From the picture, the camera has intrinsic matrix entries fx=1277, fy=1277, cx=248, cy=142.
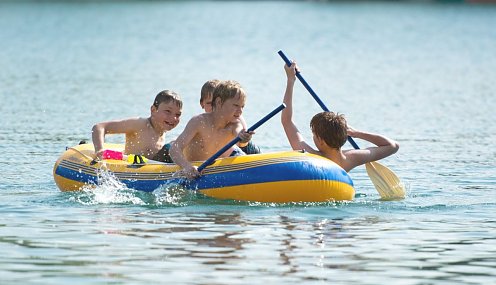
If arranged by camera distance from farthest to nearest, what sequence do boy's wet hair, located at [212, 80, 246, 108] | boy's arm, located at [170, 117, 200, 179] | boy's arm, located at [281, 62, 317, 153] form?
boy's arm, located at [281, 62, 317, 153], boy's arm, located at [170, 117, 200, 179], boy's wet hair, located at [212, 80, 246, 108]

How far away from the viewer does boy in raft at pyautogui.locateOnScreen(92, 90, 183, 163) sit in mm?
11250

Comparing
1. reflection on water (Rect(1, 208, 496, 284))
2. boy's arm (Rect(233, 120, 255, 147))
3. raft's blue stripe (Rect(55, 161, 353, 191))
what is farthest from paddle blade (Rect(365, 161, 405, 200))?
boy's arm (Rect(233, 120, 255, 147))

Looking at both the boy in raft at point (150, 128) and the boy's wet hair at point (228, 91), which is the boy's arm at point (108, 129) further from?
the boy's wet hair at point (228, 91)

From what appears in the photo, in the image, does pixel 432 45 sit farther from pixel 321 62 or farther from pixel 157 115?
pixel 157 115

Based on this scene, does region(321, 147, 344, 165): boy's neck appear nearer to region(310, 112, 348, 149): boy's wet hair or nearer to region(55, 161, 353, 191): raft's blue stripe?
region(310, 112, 348, 149): boy's wet hair

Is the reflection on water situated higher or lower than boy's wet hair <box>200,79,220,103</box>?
lower

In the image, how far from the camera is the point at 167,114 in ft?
37.0

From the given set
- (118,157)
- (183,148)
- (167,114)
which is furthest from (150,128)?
(183,148)

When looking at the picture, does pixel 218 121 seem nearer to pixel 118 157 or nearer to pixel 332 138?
pixel 332 138

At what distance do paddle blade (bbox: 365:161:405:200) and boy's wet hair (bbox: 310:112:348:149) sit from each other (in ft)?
2.68

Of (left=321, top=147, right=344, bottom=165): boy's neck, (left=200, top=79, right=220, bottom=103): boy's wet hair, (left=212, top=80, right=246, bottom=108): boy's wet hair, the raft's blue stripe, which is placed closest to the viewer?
the raft's blue stripe

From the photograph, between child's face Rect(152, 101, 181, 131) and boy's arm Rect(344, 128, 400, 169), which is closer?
boy's arm Rect(344, 128, 400, 169)

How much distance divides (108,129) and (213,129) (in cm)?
122

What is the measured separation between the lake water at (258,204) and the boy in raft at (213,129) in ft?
1.24
